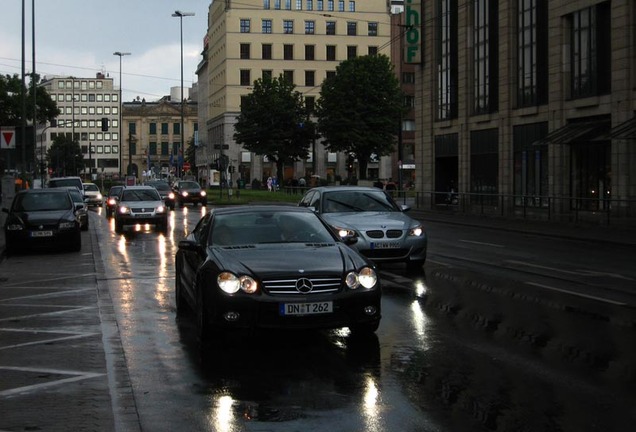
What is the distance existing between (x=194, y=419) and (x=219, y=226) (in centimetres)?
419

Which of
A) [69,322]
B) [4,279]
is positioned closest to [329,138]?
[4,279]

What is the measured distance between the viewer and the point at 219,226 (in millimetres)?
9836

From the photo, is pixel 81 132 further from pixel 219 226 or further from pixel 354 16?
pixel 219 226

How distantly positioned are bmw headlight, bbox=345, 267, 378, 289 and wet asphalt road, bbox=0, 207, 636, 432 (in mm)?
613

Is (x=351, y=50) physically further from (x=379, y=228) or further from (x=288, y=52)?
(x=379, y=228)

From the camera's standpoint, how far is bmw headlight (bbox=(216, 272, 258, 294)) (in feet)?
26.5

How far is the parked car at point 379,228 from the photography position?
15125 mm

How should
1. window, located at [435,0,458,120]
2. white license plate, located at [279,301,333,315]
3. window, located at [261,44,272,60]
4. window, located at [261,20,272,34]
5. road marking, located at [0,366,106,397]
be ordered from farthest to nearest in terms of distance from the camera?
window, located at [261,44,272,60], window, located at [261,20,272,34], window, located at [435,0,458,120], white license plate, located at [279,301,333,315], road marking, located at [0,366,106,397]

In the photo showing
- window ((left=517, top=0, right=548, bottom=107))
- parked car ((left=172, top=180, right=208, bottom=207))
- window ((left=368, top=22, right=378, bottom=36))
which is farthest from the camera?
→ window ((left=368, top=22, right=378, bottom=36))

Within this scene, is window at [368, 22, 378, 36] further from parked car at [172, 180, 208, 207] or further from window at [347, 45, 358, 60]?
parked car at [172, 180, 208, 207]

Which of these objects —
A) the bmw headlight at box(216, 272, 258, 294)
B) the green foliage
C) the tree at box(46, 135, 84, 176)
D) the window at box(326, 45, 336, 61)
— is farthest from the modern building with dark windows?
the tree at box(46, 135, 84, 176)

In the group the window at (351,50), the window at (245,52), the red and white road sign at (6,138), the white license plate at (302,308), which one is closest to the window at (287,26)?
the window at (245,52)

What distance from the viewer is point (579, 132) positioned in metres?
32.8

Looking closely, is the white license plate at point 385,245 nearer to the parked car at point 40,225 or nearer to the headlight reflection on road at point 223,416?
the headlight reflection on road at point 223,416
